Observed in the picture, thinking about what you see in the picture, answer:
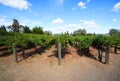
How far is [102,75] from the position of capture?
9.79 meters

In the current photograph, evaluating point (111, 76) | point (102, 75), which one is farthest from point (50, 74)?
point (111, 76)

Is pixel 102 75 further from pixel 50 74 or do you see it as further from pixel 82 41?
pixel 82 41

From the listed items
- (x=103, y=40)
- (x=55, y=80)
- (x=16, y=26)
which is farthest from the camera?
(x=16, y=26)

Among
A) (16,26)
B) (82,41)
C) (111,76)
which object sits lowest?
(111,76)

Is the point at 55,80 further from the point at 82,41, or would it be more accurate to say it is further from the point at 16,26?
the point at 16,26

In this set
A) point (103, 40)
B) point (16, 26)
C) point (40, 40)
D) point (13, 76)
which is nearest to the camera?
point (13, 76)

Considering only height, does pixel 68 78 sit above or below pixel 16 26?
below

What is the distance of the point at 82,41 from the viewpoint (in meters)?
15.7

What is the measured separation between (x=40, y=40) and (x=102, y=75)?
924 centimetres

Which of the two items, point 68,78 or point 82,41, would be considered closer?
point 68,78

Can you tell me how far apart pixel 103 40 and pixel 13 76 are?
10.3 m

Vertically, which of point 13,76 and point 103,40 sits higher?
point 103,40

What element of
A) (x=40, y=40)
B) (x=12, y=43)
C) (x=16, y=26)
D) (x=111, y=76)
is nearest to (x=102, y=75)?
(x=111, y=76)

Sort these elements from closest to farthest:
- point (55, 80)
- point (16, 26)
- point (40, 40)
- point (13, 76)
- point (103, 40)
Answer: point (55, 80)
point (13, 76)
point (103, 40)
point (40, 40)
point (16, 26)
